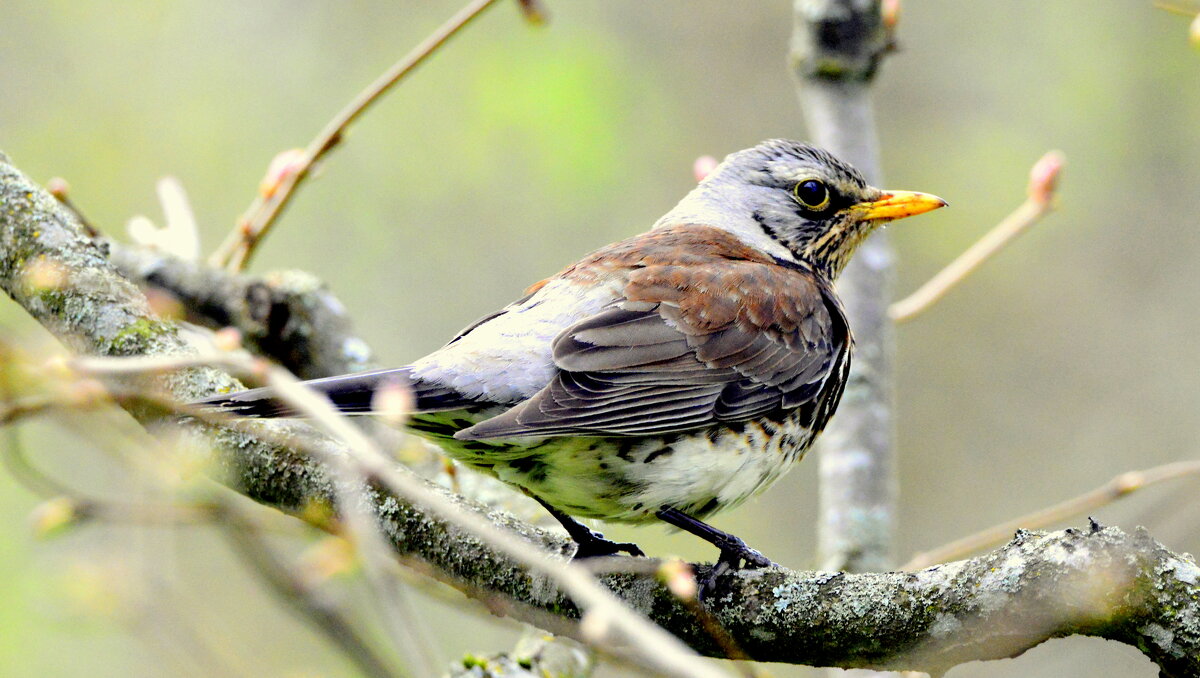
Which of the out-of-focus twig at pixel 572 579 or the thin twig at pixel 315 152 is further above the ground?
the thin twig at pixel 315 152

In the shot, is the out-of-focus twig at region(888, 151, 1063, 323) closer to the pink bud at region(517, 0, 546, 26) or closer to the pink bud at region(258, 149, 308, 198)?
the pink bud at region(517, 0, 546, 26)

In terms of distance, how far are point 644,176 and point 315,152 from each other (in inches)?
167

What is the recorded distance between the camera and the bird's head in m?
4.50

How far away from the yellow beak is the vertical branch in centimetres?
39

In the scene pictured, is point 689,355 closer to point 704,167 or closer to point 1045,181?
point 704,167

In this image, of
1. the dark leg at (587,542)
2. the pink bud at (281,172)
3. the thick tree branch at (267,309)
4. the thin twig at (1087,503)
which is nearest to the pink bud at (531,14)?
the pink bud at (281,172)

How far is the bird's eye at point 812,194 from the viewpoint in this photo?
178 inches

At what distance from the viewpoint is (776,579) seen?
2.64 meters

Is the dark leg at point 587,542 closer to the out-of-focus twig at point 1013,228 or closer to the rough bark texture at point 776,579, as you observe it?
the rough bark texture at point 776,579

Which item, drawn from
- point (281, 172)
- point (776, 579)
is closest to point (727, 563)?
point (776, 579)

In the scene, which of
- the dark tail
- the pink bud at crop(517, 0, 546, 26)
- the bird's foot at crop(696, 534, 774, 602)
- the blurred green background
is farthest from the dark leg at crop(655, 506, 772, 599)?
the blurred green background

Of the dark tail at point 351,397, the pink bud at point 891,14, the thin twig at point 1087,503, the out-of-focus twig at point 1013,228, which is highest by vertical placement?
the pink bud at point 891,14

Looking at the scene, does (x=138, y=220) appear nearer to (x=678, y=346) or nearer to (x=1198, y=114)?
(x=678, y=346)

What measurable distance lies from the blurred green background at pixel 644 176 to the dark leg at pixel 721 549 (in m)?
3.90
